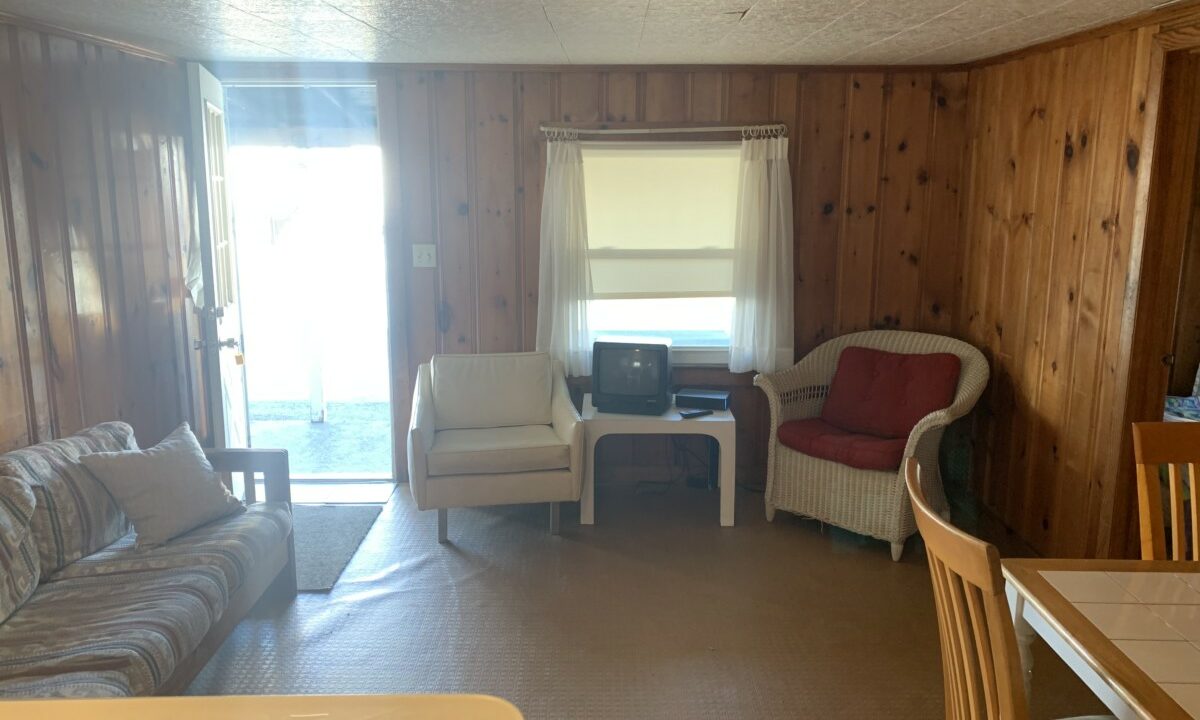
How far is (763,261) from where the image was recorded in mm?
4289

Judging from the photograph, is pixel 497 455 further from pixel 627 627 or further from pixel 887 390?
pixel 887 390

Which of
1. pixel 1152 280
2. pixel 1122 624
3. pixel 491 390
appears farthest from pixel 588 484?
pixel 1122 624

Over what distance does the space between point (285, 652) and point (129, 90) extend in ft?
7.89

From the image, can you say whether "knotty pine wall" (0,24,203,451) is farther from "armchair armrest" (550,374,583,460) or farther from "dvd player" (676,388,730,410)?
"dvd player" (676,388,730,410)

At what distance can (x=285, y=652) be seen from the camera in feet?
9.28

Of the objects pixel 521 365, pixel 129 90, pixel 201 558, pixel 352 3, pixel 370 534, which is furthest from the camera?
pixel 521 365

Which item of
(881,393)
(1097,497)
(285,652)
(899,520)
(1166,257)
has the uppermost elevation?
(1166,257)

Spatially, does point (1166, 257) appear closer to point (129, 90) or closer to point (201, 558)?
point (201, 558)

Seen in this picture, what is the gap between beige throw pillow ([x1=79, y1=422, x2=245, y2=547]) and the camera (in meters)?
2.68

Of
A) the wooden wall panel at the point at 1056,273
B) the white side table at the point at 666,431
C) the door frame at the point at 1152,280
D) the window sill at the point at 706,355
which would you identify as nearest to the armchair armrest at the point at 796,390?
the white side table at the point at 666,431

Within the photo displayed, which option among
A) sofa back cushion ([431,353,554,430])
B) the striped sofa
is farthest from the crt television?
the striped sofa

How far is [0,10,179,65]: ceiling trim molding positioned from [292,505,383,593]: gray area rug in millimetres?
2173

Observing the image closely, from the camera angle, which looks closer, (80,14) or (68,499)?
(68,499)

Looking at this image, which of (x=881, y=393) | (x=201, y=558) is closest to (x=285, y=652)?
(x=201, y=558)
